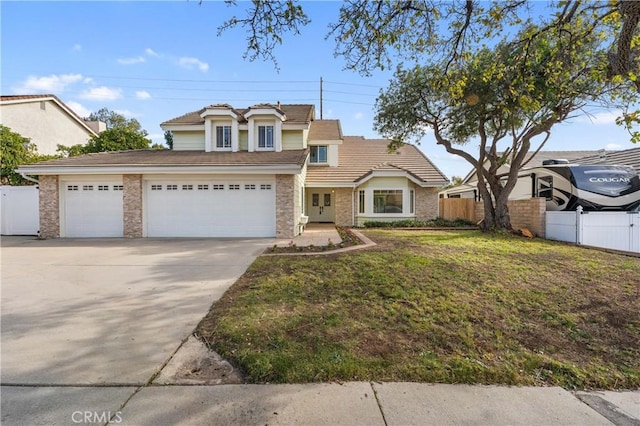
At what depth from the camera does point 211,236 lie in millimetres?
13070

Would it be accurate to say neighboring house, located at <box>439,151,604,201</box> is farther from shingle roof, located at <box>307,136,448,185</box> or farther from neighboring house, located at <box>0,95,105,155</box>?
neighboring house, located at <box>0,95,105,155</box>

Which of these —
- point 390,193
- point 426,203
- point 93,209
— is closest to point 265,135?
point 390,193

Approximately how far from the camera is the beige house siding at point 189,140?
57.4 ft

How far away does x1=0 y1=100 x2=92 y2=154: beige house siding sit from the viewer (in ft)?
64.6

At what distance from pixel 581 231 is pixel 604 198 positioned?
2812 millimetres

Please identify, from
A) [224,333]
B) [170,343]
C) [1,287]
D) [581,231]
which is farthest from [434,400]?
[581,231]

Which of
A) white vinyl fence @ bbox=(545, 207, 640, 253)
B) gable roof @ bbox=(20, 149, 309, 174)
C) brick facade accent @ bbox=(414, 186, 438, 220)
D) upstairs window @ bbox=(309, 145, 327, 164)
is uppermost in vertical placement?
upstairs window @ bbox=(309, 145, 327, 164)

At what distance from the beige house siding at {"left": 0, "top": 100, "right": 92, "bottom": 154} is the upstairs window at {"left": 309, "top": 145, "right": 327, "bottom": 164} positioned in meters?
18.2

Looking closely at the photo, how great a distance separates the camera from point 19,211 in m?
14.2

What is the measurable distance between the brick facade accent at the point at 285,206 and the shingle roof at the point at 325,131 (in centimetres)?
779

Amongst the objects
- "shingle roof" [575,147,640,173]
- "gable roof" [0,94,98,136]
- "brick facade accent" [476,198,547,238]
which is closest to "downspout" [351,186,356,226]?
"brick facade accent" [476,198,547,238]

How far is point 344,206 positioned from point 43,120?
2136 cm

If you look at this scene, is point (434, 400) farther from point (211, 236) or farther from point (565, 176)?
point (565, 176)

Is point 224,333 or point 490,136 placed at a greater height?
point 490,136
